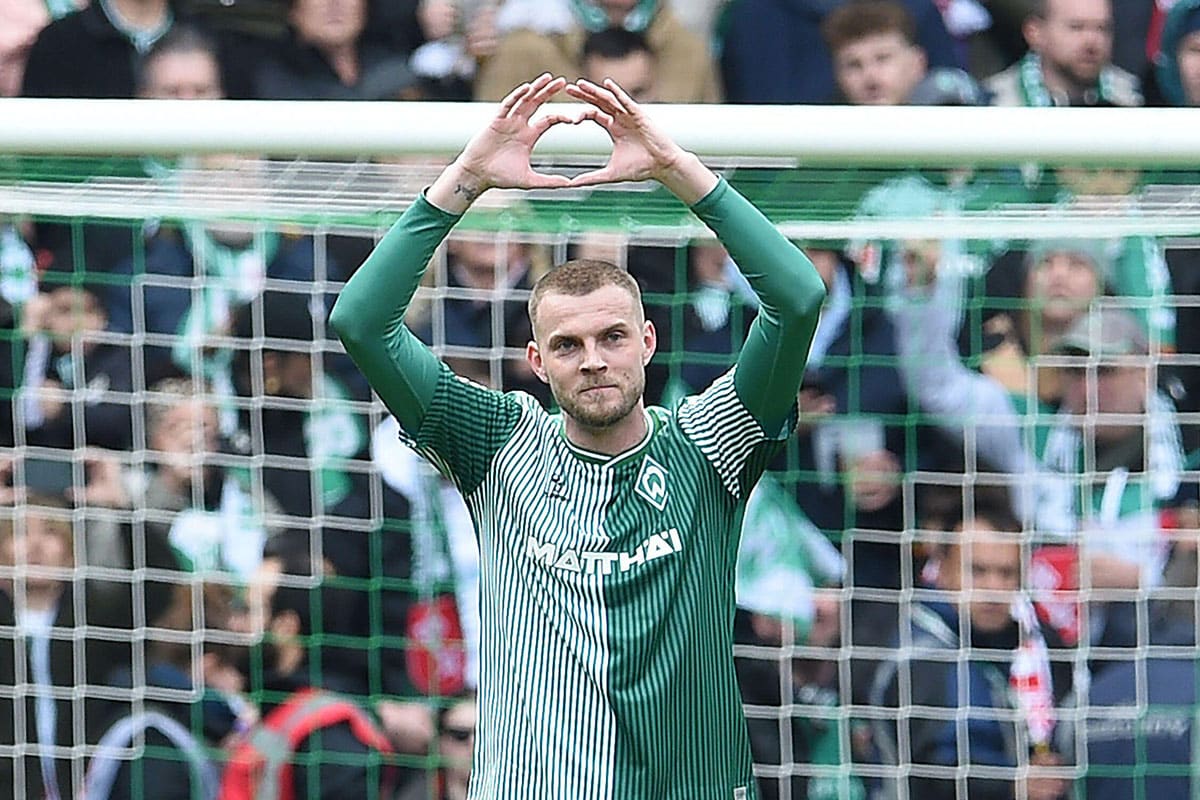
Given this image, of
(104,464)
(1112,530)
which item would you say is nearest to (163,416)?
(104,464)

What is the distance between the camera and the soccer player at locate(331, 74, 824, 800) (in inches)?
111

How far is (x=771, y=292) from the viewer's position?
2.78 meters

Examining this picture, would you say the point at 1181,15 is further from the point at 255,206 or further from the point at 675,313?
the point at 255,206

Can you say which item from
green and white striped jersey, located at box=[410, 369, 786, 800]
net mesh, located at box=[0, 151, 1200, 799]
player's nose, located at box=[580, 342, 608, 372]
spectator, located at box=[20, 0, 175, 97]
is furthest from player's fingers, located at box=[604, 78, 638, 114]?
spectator, located at box=[20, 0, 175, 97]

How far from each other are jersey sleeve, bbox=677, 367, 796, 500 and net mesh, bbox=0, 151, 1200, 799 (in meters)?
1.16

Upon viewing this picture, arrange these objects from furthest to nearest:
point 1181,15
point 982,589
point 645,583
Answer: point 1181,15, point 982,589, point 645,583

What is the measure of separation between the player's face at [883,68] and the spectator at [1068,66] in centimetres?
25

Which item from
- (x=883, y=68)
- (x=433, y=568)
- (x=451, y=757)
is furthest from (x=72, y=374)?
(x=883, y=68)

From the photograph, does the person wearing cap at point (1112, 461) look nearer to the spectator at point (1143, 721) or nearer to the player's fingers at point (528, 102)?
the spectator at point (1143, 721)

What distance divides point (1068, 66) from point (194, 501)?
2482 millimetres

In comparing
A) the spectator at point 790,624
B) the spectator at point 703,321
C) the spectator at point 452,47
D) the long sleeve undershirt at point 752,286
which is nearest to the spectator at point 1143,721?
the spectator at point 790,624

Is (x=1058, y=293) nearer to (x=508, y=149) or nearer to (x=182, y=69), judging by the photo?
(x=508, y=149)

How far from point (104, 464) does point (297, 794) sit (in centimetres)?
90

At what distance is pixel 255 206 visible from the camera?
3.71 metres
